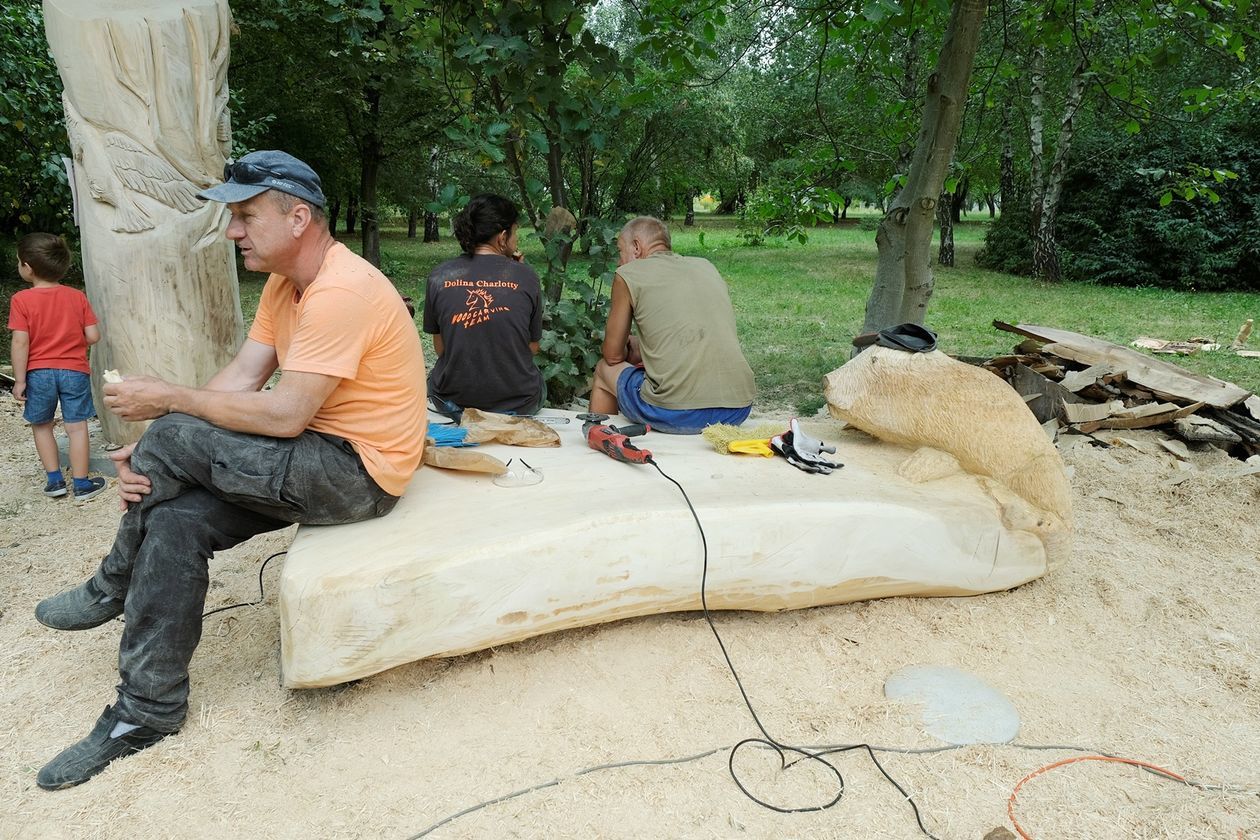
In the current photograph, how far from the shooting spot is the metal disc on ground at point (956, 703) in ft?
7.97

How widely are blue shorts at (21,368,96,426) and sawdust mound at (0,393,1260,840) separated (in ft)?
3.22

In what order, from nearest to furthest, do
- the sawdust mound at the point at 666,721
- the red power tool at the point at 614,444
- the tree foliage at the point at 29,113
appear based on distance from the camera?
the sawdust mound at the point at 666,721 < the red power tool at the point at 614,444 < the tree foliage at the point at 29,113

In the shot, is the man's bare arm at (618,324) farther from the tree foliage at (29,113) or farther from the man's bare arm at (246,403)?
the tree foliage at (29,113)

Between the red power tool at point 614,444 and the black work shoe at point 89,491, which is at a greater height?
the red power tool at point 614,444

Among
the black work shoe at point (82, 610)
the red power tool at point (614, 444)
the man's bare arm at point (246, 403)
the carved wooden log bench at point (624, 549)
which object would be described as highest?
the man's bare arm at point (246, 403)

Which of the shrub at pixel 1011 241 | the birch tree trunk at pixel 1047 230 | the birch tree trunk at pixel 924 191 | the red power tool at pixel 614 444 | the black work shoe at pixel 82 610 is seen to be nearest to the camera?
the black work shoe at pixel 82 610

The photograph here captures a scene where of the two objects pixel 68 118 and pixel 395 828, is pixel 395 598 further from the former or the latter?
pixel 68 118

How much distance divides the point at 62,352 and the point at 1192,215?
14.6 metres

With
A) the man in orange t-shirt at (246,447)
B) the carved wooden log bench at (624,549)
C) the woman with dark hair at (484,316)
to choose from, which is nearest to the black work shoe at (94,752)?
the man in orange t-shirt at (246,447)

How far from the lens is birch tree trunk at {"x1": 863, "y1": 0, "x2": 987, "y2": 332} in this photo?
16.1 feet

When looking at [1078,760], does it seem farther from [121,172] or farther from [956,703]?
[121,172]

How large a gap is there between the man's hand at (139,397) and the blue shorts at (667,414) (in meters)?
2.17

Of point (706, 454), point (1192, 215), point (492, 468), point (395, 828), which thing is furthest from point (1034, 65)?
point (395, 828)

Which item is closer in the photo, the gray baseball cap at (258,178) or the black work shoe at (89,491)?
the gray baseball cap at (258,178)
